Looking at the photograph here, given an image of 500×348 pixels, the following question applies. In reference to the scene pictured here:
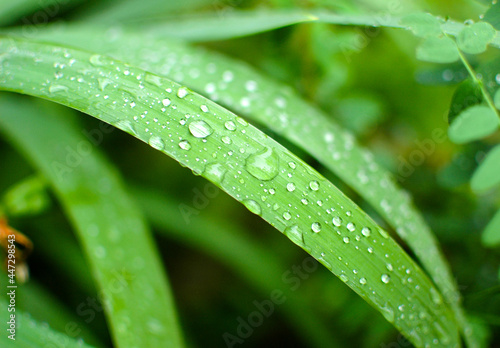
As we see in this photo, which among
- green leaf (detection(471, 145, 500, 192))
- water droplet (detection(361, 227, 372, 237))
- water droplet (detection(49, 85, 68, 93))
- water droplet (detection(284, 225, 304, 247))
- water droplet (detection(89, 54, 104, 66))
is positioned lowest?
water droplet (detection(284, 225, 304, 247))

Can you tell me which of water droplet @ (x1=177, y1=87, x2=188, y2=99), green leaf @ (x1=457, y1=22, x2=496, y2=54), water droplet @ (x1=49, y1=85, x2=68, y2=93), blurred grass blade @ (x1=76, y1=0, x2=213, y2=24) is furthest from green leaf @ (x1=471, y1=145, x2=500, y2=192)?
blurred grass blade @ (x1=76, y1=0, x2=213, y2=24)

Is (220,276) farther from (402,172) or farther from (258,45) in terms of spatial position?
(258,45)

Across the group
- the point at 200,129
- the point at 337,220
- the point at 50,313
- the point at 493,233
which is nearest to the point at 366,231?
the point at 337,220

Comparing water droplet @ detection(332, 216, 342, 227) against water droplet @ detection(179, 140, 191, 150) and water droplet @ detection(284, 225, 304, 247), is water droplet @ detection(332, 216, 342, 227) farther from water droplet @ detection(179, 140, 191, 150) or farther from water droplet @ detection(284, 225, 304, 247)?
water droplet @ detection(179, 140, 191, 150)

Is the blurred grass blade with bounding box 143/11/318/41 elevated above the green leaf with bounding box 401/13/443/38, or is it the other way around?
the blurred grass blade with bounding box 143/11/318/41

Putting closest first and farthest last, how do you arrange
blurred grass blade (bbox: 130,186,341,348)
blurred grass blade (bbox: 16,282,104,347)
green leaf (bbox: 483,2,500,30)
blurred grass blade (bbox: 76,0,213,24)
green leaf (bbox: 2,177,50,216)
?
green leaf (bbox: 483,2,500,30)
green leaf (bbox: 2,177,50,216)
blurred grass blade (bbox: 16,282,104,347)
blurred grass blade (bbox: 130,186,341,348)
blurred grass blade (bbox: 76,0,213,24)

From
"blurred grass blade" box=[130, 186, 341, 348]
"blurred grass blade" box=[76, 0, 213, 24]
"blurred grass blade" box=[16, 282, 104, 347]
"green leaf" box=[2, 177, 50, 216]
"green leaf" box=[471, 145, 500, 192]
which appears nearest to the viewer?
"green leaf" box=[471, 145, 500, 192]

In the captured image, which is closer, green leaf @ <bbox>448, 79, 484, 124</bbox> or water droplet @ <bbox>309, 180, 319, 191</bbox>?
water droplet @ <bbox>309, 180, 319, 191</bbox>

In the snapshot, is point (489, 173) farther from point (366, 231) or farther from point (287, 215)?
point (287, 215)
